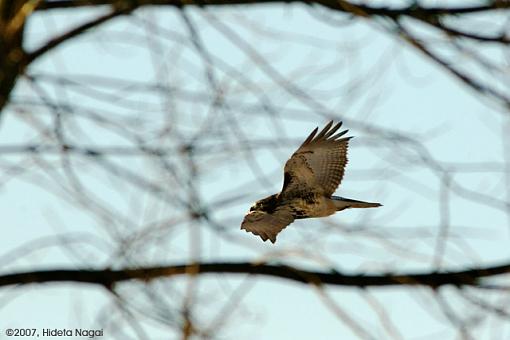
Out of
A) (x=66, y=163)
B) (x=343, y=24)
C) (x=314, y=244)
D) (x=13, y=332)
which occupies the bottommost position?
(x=13, y=332)

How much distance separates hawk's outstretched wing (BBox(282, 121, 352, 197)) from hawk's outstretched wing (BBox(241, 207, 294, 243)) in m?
0.23

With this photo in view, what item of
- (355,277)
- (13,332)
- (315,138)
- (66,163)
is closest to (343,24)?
(315,138)

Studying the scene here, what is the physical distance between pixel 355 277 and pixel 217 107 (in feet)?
3.71

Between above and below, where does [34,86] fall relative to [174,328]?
above

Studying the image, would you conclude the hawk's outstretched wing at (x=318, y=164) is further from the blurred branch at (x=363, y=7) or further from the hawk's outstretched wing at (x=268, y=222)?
the blurred branch at (x=363, y=7)

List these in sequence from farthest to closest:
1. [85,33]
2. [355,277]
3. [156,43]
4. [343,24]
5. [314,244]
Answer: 1. [85,33]
2. [343,24]
3. [355,277]
4. [156,43]
5. [314,244]

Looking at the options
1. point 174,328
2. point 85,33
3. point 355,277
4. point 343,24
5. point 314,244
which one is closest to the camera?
point 174,328

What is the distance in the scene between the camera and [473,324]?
4043 millimetres

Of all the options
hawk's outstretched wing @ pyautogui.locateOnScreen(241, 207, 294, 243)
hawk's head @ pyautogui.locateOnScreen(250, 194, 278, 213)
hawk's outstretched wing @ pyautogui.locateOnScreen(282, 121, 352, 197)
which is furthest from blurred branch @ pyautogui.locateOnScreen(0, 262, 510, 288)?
hawk's outstretched wing @ pyautogui.locateOnScreen(282, 121, 352, 197)

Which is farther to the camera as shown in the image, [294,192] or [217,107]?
[294,192]

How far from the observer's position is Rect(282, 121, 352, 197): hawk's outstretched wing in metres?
6.57

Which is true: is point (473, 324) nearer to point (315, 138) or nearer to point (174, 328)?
point (174, 328)

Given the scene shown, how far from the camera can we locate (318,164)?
6.73m

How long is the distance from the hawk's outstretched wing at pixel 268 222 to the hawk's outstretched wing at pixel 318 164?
23 cm
